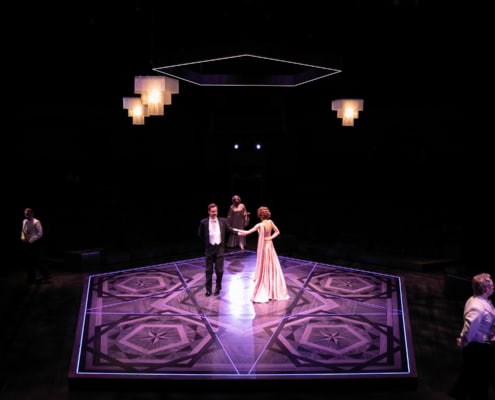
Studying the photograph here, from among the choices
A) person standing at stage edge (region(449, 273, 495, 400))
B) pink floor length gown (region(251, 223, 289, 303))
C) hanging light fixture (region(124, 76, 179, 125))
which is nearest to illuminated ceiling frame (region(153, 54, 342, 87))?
hanging light fixture (region(124, 76, 179, 125))

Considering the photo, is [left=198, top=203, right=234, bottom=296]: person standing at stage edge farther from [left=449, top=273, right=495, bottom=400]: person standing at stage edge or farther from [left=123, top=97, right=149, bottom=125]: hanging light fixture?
[left=449, top=273, right=495, bottom=400]: person standing at stage edge

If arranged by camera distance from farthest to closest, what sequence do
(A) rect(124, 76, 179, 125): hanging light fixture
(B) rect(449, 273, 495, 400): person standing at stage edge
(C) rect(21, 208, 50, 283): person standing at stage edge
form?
(C) rect(21, 208, 50, 283): person standing at stage edge
(A) rect(124, 76, 179, 125): hanging light fixture
(B) rect(449, 273, 495, 400): person standing at stage edge

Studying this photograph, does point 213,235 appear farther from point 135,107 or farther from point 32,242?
point 32,242

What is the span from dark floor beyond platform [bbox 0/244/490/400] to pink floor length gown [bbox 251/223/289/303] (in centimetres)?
30

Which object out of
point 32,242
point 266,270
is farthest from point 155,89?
point 32,242

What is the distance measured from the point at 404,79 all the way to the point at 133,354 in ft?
26.3

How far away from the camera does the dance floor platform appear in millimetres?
5145

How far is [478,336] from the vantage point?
4230 millimetres

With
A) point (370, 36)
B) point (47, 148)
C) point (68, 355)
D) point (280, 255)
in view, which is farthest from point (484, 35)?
point (47, 148)

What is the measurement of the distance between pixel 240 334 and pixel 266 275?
1526mm

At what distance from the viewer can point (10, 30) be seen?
7926 mm

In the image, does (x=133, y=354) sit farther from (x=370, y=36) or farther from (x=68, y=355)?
(x=370, y=36)

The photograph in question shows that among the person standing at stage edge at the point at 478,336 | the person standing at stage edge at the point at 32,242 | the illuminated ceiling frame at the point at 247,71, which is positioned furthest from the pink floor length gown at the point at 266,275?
the person standing at stage edge at the point at 32,242

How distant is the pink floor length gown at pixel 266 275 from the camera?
7.53 meters
